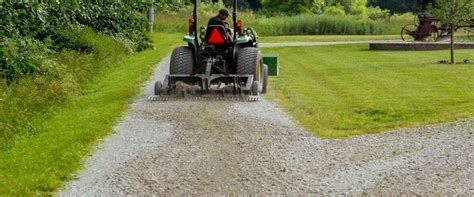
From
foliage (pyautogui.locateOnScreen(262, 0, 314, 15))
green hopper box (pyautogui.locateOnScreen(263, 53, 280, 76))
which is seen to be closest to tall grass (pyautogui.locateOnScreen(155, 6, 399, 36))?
foliage (pyautogui.locateOnScreen(262, 0, 314, 15))

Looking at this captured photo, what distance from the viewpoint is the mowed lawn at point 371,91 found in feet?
45.0

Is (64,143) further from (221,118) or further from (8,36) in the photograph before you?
(8,36)

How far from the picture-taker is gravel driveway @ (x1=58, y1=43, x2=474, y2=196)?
8.98m

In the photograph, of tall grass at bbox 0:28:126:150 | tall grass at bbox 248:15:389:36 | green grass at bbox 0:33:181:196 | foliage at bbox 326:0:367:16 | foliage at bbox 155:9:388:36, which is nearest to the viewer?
green grass at bbox 0:33:181:196

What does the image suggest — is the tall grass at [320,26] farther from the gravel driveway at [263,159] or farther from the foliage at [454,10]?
the gravel driveway at [263,159]

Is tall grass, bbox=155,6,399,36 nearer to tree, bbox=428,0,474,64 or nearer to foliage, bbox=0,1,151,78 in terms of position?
foliage, bbox=0,1,151,78

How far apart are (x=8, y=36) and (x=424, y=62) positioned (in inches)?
509

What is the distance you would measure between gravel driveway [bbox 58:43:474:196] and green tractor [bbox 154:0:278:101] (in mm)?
2077

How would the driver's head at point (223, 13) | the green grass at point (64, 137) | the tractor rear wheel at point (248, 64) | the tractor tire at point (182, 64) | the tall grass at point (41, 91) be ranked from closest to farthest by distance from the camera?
the green grass at point (64, 137), the tall grass at point (41, 91), the driver's head at point (223, 13), the tractor rear wheel at point (248, 64), the tractor tire at point (182, 64)

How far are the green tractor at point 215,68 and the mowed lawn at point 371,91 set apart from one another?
724mm

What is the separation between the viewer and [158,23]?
4859 centimetres

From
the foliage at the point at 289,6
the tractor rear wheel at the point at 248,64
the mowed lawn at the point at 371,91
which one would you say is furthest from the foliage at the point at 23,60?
the foliage at the point at 289,6

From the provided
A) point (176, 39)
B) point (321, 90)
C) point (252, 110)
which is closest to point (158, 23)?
point (176, 39)

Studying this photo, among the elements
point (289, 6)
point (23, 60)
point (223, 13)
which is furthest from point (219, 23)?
point (289, 6)
